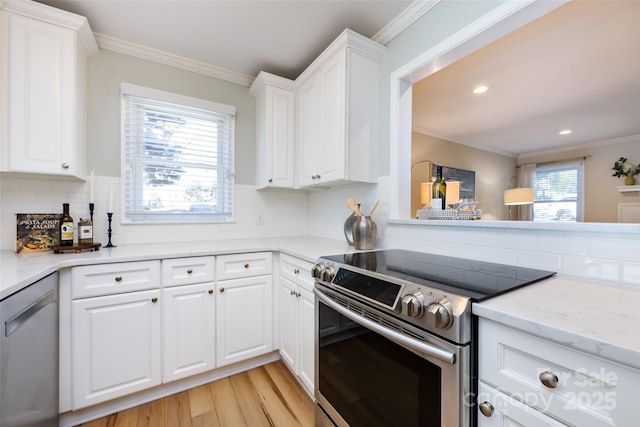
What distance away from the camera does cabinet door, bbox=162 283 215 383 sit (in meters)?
1.68

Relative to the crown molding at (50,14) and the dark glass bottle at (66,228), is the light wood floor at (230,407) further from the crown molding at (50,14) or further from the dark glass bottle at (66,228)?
the crown molding at (50,14)

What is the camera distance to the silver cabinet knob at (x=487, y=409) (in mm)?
727

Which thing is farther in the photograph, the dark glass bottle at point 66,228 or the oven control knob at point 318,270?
the dark glass bottle at point 66,228

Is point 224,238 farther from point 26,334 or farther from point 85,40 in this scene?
point 85,40

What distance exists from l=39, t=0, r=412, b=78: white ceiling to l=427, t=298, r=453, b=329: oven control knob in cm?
179

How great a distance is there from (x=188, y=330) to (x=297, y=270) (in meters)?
0.82

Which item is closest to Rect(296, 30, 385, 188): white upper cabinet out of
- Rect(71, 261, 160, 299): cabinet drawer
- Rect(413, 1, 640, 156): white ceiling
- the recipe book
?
Rect(413, 1, 640, 156): white ceiling

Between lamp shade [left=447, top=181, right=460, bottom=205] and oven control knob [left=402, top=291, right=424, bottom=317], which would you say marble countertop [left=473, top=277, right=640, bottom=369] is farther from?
lamp shade [left=447, top=181, right=460, bottom=205]

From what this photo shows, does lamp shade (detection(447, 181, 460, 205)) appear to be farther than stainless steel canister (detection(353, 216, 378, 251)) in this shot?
Yes

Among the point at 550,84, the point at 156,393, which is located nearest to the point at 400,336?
the point at 156,393

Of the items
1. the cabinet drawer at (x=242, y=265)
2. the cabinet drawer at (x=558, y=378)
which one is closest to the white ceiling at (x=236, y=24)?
the cabinet drawer at (x=242, y=265)

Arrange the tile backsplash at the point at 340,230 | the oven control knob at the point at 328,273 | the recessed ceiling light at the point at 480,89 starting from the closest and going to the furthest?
the tile backsplash at the point at 340,230 → the oven control knob at the point at 328,273 → the recessed ceiling light at the point at 480,89

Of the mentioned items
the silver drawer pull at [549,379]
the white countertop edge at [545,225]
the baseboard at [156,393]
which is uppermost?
the white countertop edge at [545,225]

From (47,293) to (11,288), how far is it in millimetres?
391
